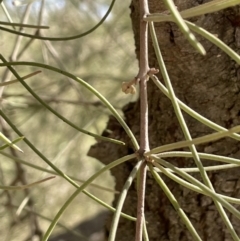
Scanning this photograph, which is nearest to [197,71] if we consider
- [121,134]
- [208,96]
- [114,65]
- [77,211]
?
[208,96]

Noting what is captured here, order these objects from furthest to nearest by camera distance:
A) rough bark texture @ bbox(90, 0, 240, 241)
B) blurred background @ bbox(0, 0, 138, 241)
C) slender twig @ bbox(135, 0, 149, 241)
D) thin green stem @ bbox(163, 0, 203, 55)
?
blurred background @ bbox(0, 0, 138, 241), rough bark texture @ bbox(90, 0, 240, 241), slender twig @ bbox(135, 0, 149, 241), thin green stem @ bbox(163, 0, 203, 55)

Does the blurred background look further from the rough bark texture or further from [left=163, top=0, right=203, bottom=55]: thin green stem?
[left=163, top=0, right=203, bottom=55]: thin green stem

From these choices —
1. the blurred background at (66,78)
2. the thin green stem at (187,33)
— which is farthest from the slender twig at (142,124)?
the blurred background at (66,78)

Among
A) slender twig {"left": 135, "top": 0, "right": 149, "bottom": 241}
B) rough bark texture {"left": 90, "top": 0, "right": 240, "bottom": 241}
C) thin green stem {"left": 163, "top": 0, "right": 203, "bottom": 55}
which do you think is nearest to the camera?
thin green stem {"left": 163, "top": 0, "right": 203, "bottom": 55}

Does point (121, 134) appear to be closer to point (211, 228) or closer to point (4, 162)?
point (211, 228)

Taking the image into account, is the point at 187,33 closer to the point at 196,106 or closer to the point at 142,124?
the point at 142,124

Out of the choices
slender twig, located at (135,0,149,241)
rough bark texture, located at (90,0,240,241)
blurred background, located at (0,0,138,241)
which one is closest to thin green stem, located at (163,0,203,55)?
slender twig, located at (135,0,149,241)

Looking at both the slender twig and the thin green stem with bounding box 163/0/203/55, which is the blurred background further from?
the thin green stem with bounding box 163/0/203/55

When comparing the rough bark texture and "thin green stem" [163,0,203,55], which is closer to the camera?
"thin green stem" [163,0,203,55]

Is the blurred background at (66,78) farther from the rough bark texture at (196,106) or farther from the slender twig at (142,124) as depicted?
the slender twig at (142,124)
